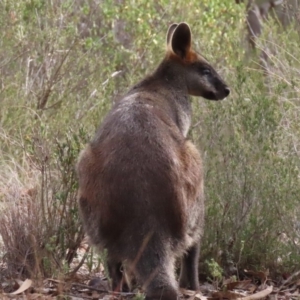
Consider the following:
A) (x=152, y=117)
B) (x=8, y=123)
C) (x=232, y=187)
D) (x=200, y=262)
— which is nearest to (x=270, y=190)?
(x=232, y=187)

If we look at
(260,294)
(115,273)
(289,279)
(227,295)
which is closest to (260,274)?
(289,279)

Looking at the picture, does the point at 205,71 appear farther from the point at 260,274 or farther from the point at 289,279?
the point at 289,279

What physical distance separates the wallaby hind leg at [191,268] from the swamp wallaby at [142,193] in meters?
0.21

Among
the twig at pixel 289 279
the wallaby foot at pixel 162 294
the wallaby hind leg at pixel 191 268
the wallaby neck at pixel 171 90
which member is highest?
the wallaby neck at pixel 171 90

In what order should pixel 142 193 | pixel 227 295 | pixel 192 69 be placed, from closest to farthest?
1. pixel 142 193
2. pixel 227 295
3. pixel 192 69

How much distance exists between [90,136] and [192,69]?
921 millimetres

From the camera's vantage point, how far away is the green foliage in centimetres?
602

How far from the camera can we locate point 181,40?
655 cm

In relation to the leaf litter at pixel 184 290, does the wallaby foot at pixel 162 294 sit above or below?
above

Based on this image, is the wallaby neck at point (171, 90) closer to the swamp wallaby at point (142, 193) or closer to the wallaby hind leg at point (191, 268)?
the swamp wallaby at point (142, 193)

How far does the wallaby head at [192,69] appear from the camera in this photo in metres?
6.56

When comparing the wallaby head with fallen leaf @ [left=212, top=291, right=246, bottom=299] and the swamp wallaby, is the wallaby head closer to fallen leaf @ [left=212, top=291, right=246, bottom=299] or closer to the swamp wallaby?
the swamp wallaby

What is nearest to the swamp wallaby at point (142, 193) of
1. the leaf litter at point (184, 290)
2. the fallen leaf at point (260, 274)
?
the leaf litter at point (184, 290)

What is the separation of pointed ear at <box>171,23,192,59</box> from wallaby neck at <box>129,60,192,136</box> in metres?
0.10
